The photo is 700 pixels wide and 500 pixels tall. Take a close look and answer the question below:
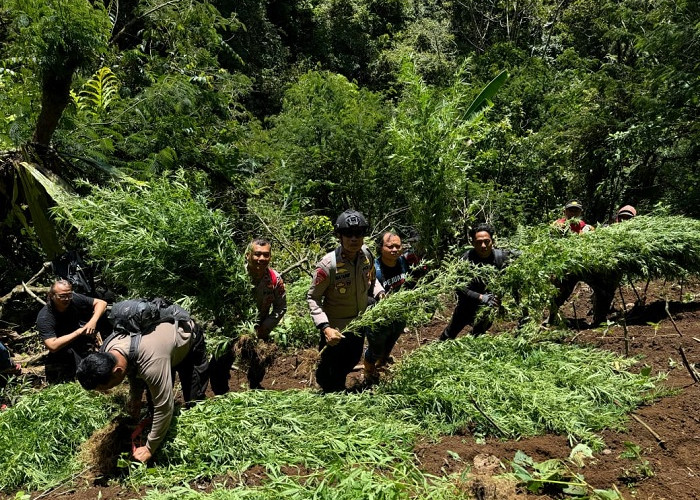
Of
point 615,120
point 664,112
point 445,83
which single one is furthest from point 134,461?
point 445,83

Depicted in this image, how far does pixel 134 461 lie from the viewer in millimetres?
3273

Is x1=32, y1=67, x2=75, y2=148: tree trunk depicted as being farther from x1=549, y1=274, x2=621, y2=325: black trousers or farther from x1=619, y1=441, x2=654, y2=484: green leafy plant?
x1=619, y1=441, x2=654, y2=484: green leafy plant

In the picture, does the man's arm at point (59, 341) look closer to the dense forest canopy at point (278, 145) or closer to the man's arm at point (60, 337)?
the man's arm at point (60, 337)

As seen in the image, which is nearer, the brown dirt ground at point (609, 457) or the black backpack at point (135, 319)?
the brown dirt ground at point (609, 457)

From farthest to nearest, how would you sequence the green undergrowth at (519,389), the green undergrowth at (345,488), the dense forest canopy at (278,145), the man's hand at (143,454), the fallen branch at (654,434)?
the dense forest canopy at (278,145) < the green undergrowth at (519,389) < the fallen branch at (654,434) < the man's hand at (143,454) < the green undergrowth at (345,488)

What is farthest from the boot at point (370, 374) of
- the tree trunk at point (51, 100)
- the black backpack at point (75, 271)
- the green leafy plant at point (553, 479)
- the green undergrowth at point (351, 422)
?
the tree trunk at point (51, 100)

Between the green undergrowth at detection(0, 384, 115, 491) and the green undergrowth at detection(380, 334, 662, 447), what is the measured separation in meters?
2.24

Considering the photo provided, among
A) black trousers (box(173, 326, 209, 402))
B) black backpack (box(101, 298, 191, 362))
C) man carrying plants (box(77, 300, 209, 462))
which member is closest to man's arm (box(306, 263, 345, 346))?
black trousers (box(173, 326, 209, 402))

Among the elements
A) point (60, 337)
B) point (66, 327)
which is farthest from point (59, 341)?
A: point (66, 327)

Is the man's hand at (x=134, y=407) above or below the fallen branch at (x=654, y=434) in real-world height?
above

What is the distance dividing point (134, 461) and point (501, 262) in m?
3.42

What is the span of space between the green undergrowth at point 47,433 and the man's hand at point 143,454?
0.49 metres

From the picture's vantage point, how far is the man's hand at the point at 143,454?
10.5ft

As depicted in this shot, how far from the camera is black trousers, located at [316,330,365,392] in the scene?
427 centimetres
